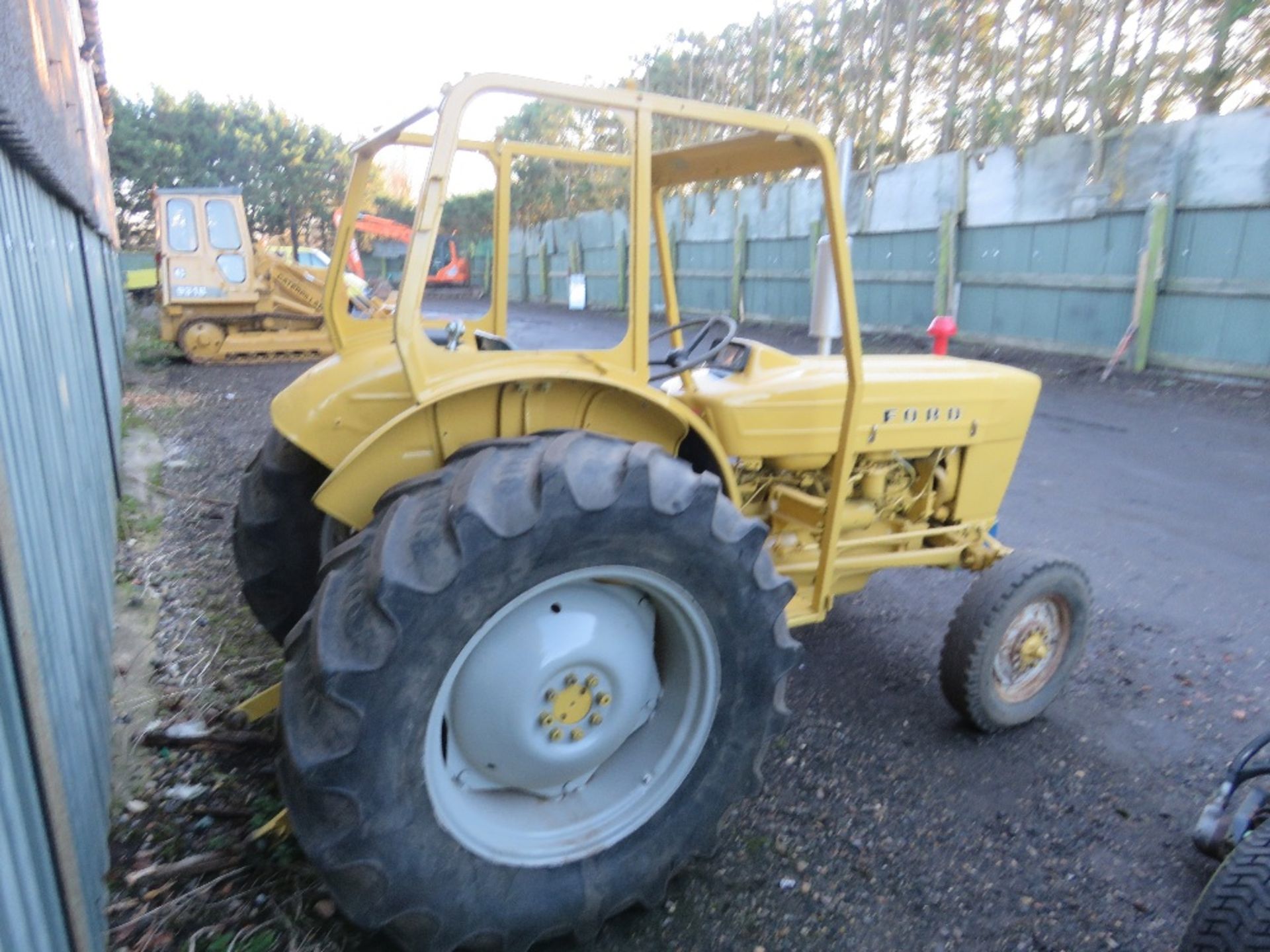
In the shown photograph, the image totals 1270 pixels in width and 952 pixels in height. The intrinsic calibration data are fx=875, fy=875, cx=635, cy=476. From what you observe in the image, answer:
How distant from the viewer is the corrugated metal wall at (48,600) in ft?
4.88

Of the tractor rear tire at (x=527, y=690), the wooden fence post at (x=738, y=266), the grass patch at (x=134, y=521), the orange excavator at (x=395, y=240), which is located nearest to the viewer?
the tractor rear tire at (x=527, y=690)

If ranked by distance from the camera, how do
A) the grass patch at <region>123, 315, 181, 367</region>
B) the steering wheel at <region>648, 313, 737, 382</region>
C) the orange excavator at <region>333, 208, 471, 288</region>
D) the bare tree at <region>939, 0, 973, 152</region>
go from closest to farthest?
the steering wheel at <region>648, 313, 737, 382</region>, the orange excavator at <region>333, 208, 471, 288</region>, the grass patch at <region>123, 315, 181, 367</region>, the bare tree at <region>939, 0, 973, 152</region>

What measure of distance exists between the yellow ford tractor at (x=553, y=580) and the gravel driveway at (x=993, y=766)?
0.22 meters

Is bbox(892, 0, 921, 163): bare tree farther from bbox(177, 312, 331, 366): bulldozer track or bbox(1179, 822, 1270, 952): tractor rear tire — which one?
bbox(1179, 822, 1270, 952): tractor rear tire

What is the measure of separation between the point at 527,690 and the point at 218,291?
12957 mm

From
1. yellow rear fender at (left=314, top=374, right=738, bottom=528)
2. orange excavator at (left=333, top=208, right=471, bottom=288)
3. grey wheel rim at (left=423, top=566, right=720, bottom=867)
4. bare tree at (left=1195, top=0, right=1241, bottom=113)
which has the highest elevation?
bare tree at (left=1195, top=0, right=1241, bottom=113)

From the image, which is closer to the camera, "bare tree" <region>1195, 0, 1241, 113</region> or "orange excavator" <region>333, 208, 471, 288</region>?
"orange excavator" <region>333, 208, 471, 288</region>

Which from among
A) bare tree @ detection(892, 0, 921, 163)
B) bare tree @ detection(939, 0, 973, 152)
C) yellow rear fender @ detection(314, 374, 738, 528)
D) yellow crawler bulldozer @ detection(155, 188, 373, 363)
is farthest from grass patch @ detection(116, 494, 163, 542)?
bare tree @ detection(892, 0, 921, 163)

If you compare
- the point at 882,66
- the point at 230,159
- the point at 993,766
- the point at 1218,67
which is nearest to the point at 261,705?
the point at 993,766

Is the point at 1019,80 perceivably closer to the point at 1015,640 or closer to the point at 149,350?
the point at 1015,640

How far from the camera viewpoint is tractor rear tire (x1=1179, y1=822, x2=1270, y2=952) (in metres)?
1.81

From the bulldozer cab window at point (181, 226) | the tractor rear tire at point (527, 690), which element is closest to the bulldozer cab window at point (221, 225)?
the bulldozer cab window at point (181, 226)

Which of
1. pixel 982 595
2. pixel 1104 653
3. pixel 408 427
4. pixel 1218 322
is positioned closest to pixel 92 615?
pixel 408 427

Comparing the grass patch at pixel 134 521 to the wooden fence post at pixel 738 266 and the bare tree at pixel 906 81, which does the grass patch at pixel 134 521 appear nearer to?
the wooden fence post at pixel 738 266
